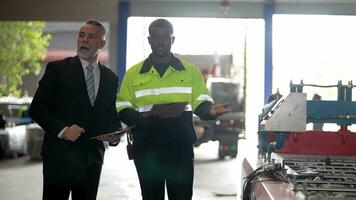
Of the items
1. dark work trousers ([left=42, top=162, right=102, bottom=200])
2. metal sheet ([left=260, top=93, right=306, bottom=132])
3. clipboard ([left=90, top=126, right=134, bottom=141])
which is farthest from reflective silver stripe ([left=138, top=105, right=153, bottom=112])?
metal sheet ([left=260, top=93, right=306, bottom=132])

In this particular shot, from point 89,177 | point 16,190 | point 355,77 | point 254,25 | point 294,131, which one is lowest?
point 16,190

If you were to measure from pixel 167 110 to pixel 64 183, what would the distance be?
65cm

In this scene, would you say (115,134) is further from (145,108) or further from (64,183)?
(64,183)

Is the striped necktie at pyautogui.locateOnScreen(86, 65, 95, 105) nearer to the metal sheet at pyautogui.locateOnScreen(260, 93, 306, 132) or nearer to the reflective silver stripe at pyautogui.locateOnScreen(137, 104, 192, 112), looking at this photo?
the reflective silver stripe at pyautogui.locateOnScreen(137, 104, 192, 112)

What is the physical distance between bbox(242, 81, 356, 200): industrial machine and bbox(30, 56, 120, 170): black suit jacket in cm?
84

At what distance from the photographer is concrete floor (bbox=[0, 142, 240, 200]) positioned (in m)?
5.32

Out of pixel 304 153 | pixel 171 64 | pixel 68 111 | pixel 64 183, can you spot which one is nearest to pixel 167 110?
pixel 171 64

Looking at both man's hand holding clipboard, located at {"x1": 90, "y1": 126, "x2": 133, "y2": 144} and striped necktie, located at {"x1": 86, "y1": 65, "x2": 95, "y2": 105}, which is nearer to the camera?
man's hand holding clipboard, located at {"x1": 90, "y1": 126, "x2": 133, "y2": 144}

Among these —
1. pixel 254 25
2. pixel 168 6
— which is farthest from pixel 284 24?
pixel 168 6

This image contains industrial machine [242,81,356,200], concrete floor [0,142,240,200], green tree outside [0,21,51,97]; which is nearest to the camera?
industrial machine [242,81,356,200]

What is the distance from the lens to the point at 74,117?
251 cm

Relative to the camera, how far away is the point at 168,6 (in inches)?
360

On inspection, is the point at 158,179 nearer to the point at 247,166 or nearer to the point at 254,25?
the point at 247,166

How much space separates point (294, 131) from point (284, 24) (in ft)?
23.4
